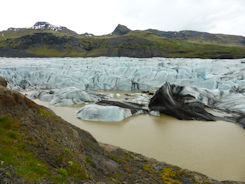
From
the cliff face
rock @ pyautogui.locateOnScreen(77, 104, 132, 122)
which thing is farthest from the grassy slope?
the cliff face

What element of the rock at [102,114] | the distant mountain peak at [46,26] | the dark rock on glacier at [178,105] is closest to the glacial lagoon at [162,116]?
the rock at [102,114]

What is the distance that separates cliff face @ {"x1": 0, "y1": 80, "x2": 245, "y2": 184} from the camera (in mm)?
3289

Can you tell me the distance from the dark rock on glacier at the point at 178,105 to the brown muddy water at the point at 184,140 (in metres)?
0.90

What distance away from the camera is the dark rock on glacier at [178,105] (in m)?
14.8

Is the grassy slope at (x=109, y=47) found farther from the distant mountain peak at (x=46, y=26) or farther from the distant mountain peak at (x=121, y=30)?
the distant mountain peak at (x=46, y=26)

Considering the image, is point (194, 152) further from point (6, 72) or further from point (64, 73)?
point (6, 72)

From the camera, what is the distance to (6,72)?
3175cm

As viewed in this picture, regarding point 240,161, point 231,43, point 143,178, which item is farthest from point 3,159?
point 231,43

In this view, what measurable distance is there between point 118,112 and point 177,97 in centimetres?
766

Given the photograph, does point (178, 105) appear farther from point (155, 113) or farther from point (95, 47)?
point (95, 47)

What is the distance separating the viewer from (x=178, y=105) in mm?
15828

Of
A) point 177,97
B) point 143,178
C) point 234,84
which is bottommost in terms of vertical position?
point 143,178

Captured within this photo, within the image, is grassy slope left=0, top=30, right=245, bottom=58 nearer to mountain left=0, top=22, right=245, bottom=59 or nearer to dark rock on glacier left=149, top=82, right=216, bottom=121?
mountain left=0, top=22, right=245, bottom=59

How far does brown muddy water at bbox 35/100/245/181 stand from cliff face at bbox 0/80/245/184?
2.04 m
